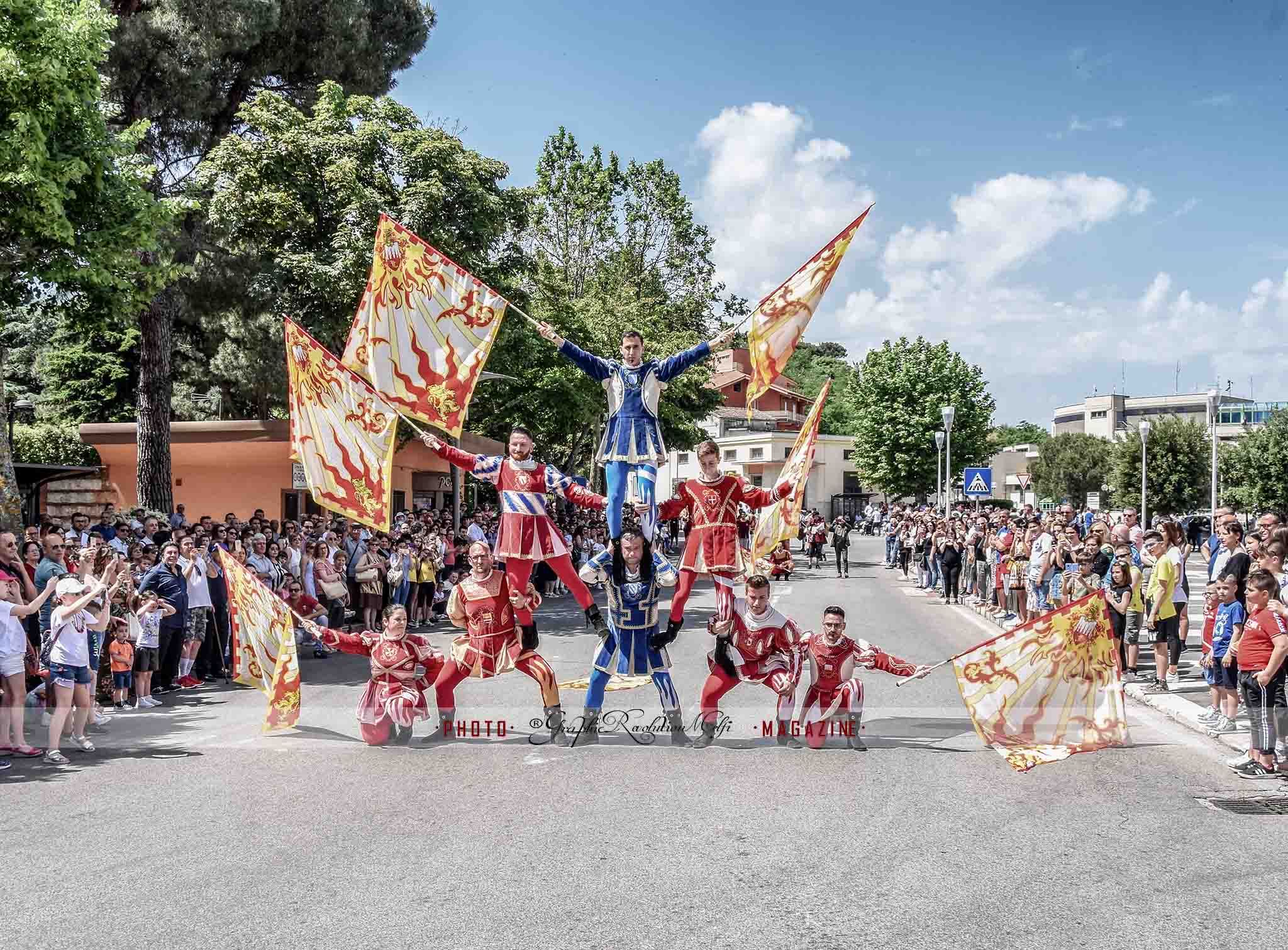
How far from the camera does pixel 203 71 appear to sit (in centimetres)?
2219

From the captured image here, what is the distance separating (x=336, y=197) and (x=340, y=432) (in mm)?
12833

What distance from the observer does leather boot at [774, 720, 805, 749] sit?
9141 mm

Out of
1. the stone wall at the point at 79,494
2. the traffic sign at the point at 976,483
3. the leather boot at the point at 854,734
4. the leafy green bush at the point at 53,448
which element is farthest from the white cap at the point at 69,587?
the traffic sign at the point at 976,483

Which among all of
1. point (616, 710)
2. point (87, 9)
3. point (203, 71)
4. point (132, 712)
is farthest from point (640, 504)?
point (203, 71)

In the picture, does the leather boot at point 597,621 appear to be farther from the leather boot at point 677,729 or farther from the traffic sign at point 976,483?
the traffic sign at point 976,483

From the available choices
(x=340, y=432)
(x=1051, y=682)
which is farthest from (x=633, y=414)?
(x=1051, y=682)

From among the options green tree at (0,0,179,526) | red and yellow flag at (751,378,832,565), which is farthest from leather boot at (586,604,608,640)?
green tree at (0,0,179,526)

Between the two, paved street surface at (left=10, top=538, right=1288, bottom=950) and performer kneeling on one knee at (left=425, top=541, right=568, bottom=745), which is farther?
performer kneeling on one knee at (left=425, top=541, right=568, bottom=745)

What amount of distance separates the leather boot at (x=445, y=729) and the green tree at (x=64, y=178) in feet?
29.2

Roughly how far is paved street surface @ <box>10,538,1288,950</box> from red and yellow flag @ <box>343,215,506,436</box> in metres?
3.12

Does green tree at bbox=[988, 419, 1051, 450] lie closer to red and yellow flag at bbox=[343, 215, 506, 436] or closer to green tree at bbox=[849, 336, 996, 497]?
green tree at bbox=[849, 336, 996, 497]

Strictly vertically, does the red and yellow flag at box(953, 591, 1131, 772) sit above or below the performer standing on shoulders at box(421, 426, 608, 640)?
below

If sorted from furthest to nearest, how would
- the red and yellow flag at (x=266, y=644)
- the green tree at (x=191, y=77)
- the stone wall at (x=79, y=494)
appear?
the stone wall at (x=79, y=494)
the green tree at (x=191, y=77)
the red and yellow flag at (x=266, y=644)

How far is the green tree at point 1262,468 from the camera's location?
160 feet
